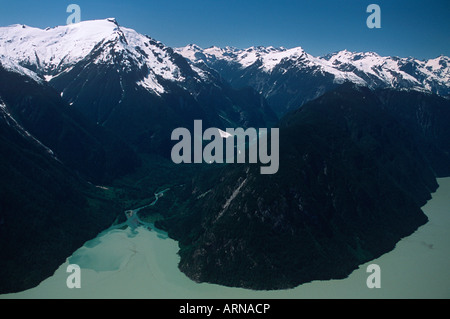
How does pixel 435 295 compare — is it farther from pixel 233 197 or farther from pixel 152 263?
pixel 152 263

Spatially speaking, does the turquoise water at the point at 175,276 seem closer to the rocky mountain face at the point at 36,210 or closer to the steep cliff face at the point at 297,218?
the steep cliff face at the point at 297,218

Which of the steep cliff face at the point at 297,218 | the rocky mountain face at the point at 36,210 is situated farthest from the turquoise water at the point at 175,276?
the rocky mountain face at the point at 36,210

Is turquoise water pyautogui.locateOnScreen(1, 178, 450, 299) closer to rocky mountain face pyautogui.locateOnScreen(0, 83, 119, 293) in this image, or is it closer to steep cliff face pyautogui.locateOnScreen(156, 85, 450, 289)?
steep cliff face pyautogui.locateOnScreen(156, 85, 450, 289)

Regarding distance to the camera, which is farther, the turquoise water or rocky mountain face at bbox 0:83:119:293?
rocky mountain face at bbox 0:83:119:293

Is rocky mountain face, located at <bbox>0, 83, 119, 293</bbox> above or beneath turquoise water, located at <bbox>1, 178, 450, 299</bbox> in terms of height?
above

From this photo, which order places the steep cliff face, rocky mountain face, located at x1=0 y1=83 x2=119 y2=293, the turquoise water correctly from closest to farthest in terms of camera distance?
1. the turquoise water
2. the steep cliff face
3. rocky mountain face, located at x1=0 y1=83 x2=119 y2=293

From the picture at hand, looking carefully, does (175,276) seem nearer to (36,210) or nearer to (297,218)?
(297,218)

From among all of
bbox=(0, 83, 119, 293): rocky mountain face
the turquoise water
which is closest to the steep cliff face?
the turquoise water
